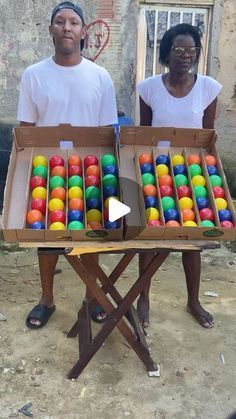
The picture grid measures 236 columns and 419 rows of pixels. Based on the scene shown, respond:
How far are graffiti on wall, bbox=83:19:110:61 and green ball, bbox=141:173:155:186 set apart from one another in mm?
3009

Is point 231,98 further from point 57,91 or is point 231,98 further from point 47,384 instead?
point 47,384

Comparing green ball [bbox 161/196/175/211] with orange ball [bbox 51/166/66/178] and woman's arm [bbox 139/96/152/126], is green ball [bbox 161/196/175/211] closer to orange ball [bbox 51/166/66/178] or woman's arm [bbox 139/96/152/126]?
orange ball [bbox 51/166/66/178]

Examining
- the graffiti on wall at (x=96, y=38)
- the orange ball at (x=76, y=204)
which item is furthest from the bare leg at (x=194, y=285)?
the graffiti on wall at (x=96, y=38)

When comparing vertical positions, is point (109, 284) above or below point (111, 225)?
below

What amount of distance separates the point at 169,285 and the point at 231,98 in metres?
2.50

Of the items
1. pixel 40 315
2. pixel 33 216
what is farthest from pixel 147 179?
pixel 40 315

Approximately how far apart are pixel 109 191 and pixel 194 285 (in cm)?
124

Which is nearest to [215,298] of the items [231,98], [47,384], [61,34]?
[47,384]

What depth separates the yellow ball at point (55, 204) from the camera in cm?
228

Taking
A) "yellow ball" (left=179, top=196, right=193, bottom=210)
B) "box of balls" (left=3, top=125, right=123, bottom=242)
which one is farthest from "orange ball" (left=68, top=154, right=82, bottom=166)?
"yellow ball" (left=179, top=196, right=193, bottom=210)

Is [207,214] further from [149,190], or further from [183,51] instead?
[183,51]

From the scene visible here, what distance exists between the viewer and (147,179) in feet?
7.98

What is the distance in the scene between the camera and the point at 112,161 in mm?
2461

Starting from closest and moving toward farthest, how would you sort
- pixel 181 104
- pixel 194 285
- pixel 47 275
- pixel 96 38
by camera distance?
pixel 181 104, pixel 47 275, pixel 194 285, pixel 96 38
